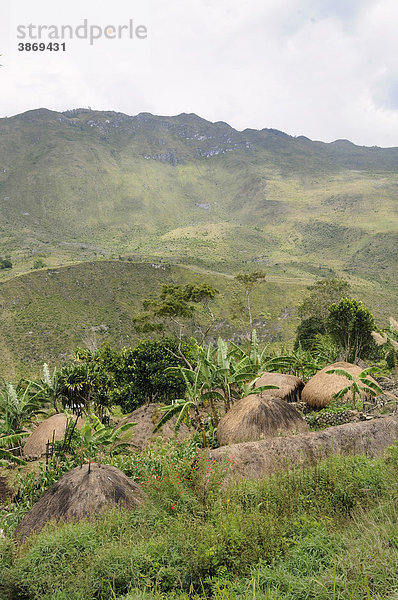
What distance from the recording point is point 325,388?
589 inches

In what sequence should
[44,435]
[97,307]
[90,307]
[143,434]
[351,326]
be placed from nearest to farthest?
[143,434] → [44,435] → [351,326] → [90,307] → [97,307]

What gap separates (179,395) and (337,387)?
10.9m

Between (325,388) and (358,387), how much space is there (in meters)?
1.64

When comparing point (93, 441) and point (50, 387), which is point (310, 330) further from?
point (93, 441)

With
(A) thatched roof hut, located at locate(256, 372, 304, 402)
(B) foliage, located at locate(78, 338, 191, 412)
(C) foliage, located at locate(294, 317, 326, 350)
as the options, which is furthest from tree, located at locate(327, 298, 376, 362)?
(C) foliage, located at locate(294, 317, 326, 350)

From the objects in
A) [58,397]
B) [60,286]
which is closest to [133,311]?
[60,286]

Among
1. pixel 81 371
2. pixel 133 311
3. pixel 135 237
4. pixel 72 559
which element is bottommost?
pixel 133 311

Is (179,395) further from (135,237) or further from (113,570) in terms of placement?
(135,237)

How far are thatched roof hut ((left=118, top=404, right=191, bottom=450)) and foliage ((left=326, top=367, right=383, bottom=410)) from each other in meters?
6.28

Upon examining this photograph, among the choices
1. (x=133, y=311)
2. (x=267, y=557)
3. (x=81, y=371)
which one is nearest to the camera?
(x=267, y=557)

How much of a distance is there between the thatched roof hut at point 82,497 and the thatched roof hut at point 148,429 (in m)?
5.61

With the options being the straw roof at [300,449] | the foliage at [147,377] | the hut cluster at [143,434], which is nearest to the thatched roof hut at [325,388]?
the hut cluster at [143,434]

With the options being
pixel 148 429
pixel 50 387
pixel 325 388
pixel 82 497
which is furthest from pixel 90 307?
pixel 82 497

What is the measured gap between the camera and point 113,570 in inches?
177
